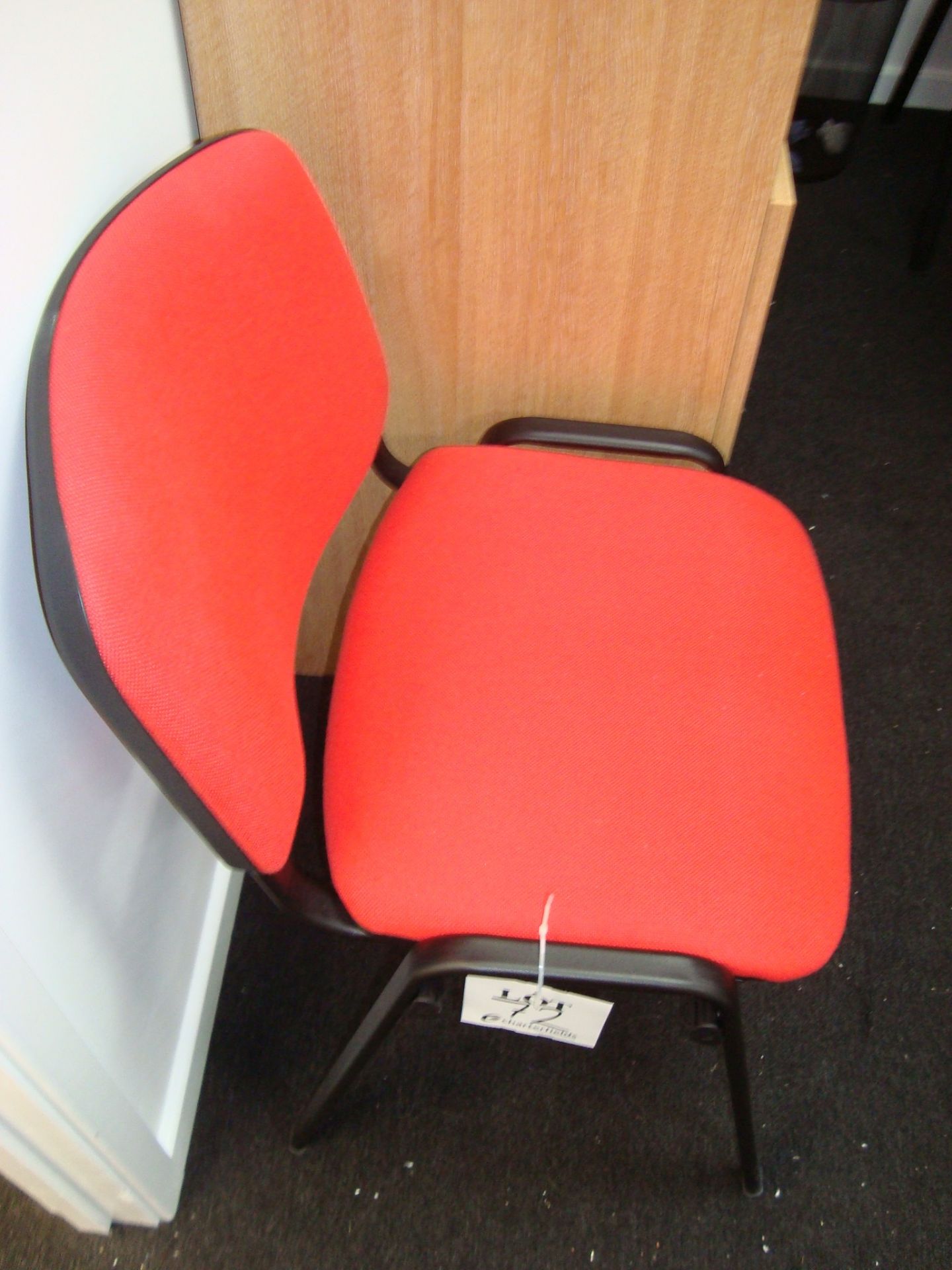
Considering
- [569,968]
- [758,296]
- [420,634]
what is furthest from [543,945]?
[758,296]

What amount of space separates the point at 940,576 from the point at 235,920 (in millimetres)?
1294

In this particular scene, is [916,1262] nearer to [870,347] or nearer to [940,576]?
[940,576]

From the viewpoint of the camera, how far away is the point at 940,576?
1615mm

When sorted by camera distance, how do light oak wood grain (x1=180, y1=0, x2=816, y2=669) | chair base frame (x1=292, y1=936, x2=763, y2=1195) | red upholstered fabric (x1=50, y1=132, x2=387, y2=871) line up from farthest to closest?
light oak wood grain (x1=180, y1=0, x2=816, y2=669)
chair base frame (x1=292, y1=936, x2=763, y2=1195)
red upholstered fabric (x1=50, y1=132, x2=387, y2=871)

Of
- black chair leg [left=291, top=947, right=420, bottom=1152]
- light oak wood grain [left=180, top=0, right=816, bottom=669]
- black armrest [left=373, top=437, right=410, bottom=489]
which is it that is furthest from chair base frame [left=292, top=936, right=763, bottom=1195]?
light oak wood grain [left=180, top=0, right=816, bottom=669]

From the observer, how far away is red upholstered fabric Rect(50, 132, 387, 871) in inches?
19.8

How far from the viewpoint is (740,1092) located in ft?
2.83

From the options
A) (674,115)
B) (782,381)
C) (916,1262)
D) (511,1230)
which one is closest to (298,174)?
(674,115)

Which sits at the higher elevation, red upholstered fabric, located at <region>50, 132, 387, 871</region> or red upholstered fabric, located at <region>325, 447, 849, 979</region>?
red upholstered fabric, located at <region>50, 132, 387, 871</region>

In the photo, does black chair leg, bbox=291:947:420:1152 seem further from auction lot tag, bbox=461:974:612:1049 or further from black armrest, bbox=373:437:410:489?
black armrest, bbox=373:437:410:489

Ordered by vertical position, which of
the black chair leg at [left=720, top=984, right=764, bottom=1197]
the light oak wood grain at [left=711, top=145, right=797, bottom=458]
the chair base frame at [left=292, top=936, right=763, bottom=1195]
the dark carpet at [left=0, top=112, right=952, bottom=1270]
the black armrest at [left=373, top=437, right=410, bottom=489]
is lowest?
the dark carpet at [left=0, top=112, right=952, bottom=1270]

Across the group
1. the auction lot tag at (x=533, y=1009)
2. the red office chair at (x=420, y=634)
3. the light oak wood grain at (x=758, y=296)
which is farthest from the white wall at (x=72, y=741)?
the light oak wood grain at (x=758, y=296)

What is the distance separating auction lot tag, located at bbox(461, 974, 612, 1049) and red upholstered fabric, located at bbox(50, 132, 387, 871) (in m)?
0.22

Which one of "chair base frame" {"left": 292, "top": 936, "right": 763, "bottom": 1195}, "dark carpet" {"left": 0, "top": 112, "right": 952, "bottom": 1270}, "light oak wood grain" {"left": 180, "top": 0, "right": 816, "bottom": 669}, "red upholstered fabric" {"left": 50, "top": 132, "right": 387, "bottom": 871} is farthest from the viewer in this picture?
"dark carpet" {"left": 0, "top": 112, "right": 952, "bottom": 1270}
